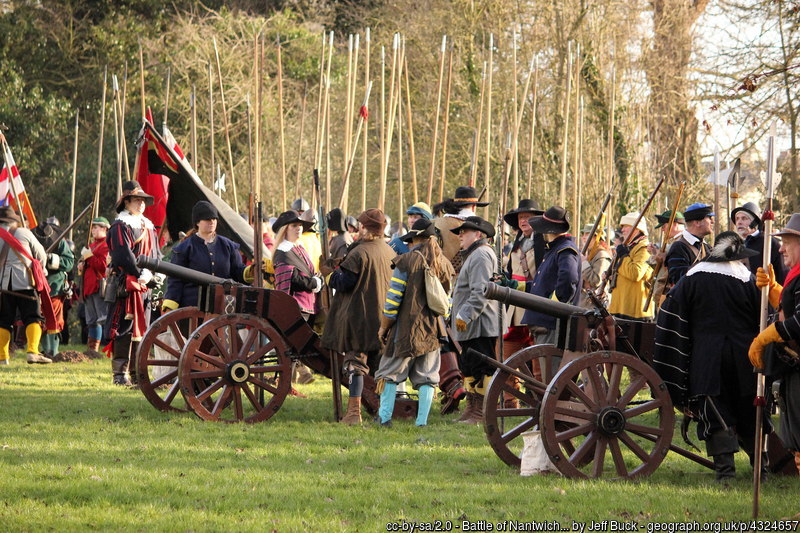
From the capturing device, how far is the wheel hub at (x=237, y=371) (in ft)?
27.6

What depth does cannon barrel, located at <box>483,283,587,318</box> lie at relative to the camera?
21.2ft

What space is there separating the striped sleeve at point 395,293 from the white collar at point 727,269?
97.8 inches

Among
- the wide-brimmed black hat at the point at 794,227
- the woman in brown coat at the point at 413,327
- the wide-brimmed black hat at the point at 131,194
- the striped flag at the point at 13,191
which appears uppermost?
the striped flag at the point at 13,191

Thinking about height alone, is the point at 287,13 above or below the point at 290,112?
above

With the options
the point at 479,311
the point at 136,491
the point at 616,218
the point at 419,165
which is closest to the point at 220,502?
the point at 136,491

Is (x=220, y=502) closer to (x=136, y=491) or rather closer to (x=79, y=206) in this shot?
(x=136, y=491)

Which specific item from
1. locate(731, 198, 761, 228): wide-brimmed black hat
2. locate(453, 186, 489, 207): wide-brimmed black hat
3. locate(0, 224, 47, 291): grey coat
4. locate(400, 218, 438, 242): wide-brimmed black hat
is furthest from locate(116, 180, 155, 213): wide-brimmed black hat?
locate(731, 198, 761, 228): wide-brimmed black hat

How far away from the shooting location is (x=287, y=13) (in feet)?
84.3

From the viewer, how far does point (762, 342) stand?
18.2 ft

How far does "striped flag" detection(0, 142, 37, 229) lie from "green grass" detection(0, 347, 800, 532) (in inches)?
209

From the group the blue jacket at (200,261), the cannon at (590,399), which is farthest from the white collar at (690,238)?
the blue jacket at (200,261)

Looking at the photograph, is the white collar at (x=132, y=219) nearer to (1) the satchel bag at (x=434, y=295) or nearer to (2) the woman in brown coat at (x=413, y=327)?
(2) the woman in brown coat at (x=413, y=327)

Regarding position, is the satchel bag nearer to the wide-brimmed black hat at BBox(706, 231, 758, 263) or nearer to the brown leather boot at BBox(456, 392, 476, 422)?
the brown leather boot at BBox(456, 392, 476, 422)

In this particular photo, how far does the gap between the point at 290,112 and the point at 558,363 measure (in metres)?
18.2
